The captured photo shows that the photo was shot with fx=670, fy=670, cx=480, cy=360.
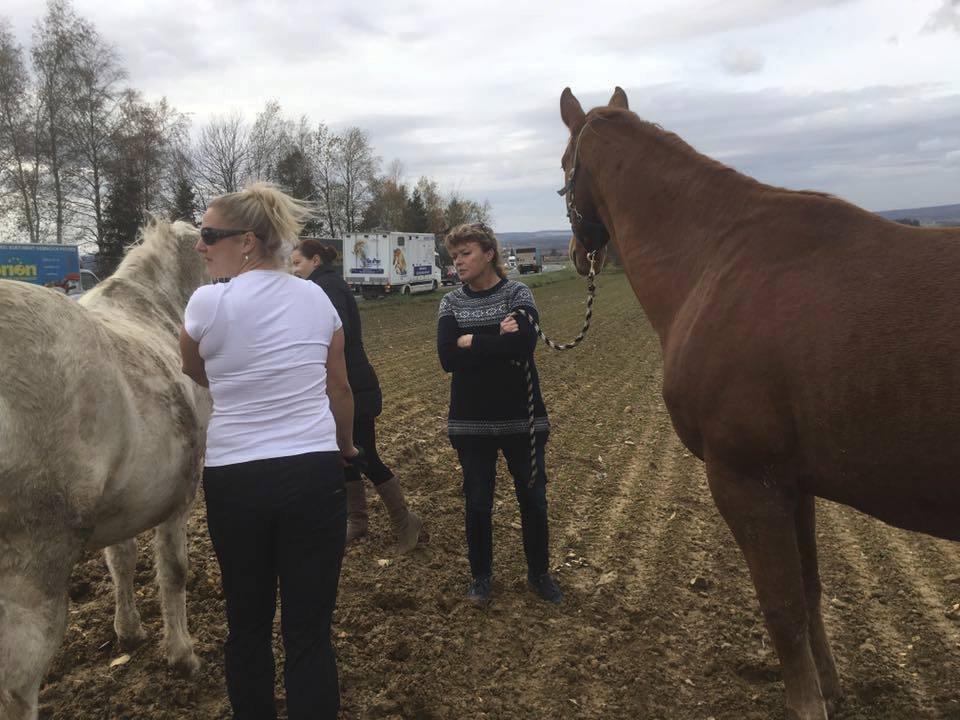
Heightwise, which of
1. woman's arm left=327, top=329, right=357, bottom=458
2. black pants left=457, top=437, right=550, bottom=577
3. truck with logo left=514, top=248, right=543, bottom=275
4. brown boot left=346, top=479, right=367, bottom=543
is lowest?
brown boot left=346, top=479, right=367, bottom=543

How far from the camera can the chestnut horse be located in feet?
6.79

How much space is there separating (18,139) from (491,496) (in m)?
32.1

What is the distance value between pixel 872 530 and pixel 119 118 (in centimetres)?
3524

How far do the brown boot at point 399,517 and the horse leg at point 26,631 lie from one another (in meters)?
2.54

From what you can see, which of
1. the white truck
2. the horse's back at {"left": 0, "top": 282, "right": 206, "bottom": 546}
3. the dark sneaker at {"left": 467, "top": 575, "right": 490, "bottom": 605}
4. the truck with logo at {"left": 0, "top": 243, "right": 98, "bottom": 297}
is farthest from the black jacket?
the white truck

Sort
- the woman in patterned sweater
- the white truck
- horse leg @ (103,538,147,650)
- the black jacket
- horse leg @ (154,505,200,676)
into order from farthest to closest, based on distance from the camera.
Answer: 1. the white truck
2. the black jacket
3. the woman in patterned sweater
4. horse leg @ (103,538,147,650)
5. horse leg @ (154,505,200,676)

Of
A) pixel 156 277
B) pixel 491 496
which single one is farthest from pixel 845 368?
pixel 156 277

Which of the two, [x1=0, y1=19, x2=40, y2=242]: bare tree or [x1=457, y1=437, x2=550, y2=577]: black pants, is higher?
[x1=0, y1=19, x2=40, y2=242]: bare tree

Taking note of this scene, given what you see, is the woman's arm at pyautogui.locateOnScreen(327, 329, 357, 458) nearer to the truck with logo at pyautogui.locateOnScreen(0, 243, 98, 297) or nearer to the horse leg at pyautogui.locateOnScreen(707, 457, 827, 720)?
the horse leg at pyautogui.locateOnScreen(707, 457, 827, 720)

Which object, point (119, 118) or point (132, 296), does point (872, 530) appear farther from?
point (119, 118)

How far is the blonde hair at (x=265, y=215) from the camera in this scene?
2.21m

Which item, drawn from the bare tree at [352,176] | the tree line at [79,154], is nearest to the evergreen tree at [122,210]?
the tree line at [79,154]

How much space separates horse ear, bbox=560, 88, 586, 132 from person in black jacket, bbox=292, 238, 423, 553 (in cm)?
184

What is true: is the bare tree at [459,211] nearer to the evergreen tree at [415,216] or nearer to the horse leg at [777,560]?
the evergreen tree at [415,216]
